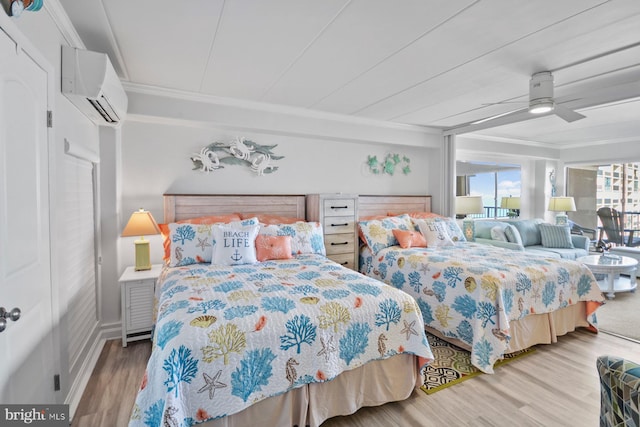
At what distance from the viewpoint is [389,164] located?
482cm

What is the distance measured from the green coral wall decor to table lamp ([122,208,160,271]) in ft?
9.64

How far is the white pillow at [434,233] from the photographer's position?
3.99 meters

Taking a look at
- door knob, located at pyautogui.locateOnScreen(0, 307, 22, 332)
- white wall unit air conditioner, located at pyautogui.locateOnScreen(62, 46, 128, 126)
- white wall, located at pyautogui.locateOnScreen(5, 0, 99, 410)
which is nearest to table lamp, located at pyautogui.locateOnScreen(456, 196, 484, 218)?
white wall unit air conditioner, located at pyautogui.locateOnScreen(62, 46, 128, 126)

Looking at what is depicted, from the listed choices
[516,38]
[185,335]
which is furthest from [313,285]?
[516,38]

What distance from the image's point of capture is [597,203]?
605 cm

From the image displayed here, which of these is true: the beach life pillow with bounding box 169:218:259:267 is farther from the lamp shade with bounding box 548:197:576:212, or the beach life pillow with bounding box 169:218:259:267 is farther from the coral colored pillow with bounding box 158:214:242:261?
the lamp shade with bounding box 548:197:576:212

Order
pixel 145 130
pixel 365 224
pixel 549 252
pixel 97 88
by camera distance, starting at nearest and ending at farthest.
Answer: pixel 97 88, pixel 145 130, pixel 365 224, pixel 549 252

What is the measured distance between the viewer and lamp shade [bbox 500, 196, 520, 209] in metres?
5.93

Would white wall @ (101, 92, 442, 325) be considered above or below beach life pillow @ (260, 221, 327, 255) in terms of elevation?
above

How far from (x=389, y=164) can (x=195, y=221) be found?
287cm

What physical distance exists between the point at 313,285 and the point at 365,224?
1.94 meters

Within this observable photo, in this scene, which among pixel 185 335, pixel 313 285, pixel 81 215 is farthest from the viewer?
pixel 81 215

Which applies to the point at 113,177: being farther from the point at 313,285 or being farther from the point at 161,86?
the point at 313,285

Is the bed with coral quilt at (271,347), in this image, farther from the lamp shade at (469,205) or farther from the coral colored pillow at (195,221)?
the lamp shade at (469,205)
